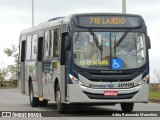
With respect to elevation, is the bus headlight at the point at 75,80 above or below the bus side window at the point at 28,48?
below

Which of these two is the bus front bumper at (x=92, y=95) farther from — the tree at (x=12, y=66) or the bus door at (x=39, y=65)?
the tree at (x=12, y=66)

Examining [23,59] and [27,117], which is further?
[23,59]

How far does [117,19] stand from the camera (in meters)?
21.4

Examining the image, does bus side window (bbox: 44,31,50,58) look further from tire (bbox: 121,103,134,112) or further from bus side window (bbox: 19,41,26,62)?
bus side window (bbox: 19,41,26,62)

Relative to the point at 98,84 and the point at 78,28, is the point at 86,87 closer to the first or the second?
the point at 98,84

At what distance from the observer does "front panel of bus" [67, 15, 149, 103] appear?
20.8 metres

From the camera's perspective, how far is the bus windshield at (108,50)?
21.0m

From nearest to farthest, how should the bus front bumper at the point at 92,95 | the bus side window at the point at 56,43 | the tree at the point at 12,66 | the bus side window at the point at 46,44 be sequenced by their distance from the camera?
the bus front bumper at the point at 92,95
the bus side window at the point at 56,43
the bus side window at the point at 46,44
the tree at the point at 12,66

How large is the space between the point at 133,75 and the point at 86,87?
4.85 feet

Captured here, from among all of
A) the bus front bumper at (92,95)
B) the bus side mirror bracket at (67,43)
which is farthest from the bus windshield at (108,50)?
the bus front bumper at (92,95)

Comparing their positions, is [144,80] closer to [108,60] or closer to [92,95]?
[108,60]

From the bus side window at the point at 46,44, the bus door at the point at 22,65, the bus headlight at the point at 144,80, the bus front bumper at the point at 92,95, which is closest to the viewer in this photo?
the bus front bumper at the point at 92,95

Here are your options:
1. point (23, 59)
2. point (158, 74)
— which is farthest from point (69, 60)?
point (158, 74)

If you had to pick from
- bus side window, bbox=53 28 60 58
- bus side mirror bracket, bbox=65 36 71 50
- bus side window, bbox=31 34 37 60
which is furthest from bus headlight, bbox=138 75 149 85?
bus side window, bbox=31 34 37 60
